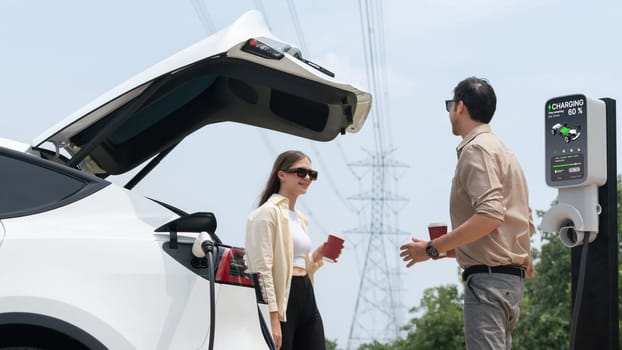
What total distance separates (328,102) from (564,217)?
9.69ft

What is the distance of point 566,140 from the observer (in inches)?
285

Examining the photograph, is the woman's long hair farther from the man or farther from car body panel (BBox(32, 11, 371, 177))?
the man

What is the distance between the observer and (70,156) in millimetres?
4941

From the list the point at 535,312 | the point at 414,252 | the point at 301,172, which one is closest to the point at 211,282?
the point at 414,252

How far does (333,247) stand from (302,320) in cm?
61

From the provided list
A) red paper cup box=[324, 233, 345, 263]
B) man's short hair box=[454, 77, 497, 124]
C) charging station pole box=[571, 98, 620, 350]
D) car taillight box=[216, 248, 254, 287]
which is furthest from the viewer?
A: charging station pole box=[571, 98, 620, 350]

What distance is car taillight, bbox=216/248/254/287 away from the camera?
14.3 ft

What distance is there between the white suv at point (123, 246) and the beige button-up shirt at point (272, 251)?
1.11 m

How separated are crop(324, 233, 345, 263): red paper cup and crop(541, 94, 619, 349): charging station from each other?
5.59 ft

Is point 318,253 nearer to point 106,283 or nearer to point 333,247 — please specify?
point 333,247

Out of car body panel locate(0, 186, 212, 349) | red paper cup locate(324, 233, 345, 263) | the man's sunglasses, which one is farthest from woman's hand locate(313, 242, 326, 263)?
car body panel locate(0, 186, 212, 349)

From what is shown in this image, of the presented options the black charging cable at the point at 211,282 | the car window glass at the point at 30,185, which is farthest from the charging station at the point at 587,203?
the car window glass at the point at 30,185

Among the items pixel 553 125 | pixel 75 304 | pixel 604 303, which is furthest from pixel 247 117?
pixel 604 303

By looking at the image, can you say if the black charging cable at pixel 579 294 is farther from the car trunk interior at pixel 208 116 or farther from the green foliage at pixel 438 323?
the green foliage at pixel 438 323
